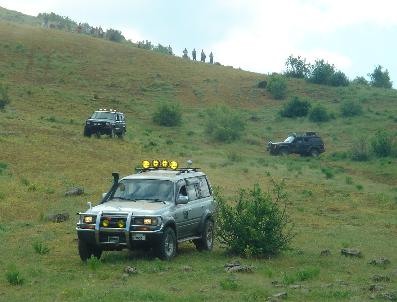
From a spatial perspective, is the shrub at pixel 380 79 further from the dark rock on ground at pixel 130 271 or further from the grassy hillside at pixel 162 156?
the dark rock on ground at pixel 130 271

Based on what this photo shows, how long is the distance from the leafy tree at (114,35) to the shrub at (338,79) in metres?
33.6

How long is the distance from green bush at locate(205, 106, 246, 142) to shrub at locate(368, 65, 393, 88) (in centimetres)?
4336

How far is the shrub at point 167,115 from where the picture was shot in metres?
62.4

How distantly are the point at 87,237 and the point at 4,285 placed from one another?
7.49 ft

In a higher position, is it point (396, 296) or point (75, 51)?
point (75, 51)

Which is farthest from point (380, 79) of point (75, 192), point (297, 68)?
point (75, 192)

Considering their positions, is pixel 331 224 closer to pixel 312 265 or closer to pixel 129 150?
pixel 312 265

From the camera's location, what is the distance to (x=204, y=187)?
1723 cm

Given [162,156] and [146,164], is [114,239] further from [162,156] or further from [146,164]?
[162,156]

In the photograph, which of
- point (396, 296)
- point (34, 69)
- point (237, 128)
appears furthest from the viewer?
point (34, 69)

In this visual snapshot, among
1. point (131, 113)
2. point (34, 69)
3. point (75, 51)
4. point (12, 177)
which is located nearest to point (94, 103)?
point (131, 113)

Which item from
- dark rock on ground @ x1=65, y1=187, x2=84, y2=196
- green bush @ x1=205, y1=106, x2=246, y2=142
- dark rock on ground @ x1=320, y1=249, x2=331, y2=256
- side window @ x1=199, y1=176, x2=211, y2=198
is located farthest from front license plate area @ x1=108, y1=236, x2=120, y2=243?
green bush @ x1=205, y1=106, x2=246, y2=142

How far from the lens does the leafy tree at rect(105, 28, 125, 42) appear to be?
106688 mm

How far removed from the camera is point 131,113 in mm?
65625
